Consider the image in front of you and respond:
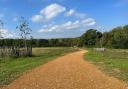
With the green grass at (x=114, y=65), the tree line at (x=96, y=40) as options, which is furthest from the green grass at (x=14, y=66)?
the tree line at (x=96, y=40)

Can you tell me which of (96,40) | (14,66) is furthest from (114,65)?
(96,40)

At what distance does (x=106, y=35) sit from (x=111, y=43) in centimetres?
1603

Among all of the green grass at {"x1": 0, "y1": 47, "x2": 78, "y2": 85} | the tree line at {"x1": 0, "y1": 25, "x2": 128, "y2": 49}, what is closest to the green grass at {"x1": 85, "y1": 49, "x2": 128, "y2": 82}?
the green grass at {"x1": 0, "y1": 47, "x2": 78, "y2": 85}

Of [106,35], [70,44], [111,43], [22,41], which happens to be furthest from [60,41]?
[22,41]

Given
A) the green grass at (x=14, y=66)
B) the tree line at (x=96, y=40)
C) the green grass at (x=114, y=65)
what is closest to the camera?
the green grass at (x=14, y=66)

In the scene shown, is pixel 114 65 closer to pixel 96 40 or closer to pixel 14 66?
pixel 14 66

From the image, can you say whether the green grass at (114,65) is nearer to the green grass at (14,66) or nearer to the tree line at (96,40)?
the green grass at (14,66)

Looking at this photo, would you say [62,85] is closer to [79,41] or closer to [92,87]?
[92,87]

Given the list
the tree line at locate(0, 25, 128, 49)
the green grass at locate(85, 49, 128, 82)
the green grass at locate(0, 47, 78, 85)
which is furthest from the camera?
the tree line at locate(0, 25, 128, 49)

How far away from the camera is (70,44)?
149m

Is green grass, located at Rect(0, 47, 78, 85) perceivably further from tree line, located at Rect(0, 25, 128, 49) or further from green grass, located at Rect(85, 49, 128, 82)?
tree line, located at Rect(0, 25, 128, 49)

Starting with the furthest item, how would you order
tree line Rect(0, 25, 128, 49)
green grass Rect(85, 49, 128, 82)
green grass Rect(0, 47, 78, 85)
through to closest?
tree line Rect(0, 25, 128, 49) < green grass Rect(85, 49, 128, 82) < green grass Rect(0, 47, 78, 85)

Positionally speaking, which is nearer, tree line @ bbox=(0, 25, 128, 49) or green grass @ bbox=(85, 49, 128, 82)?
green grass @ bbox=(85, 49, 128, 82)

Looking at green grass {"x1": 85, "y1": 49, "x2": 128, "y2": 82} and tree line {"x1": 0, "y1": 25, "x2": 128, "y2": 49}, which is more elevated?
tree line {"x1": 0, "y1": 25, "x2": 128, "y2": 49}
